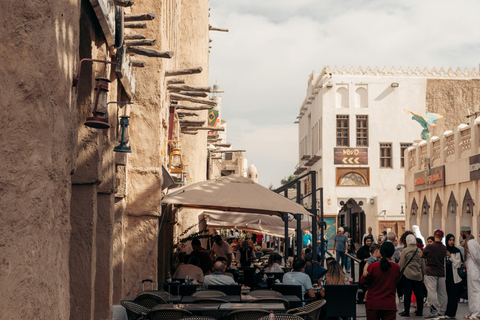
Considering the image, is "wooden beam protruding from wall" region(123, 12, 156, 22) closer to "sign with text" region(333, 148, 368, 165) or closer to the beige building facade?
the beige building facade

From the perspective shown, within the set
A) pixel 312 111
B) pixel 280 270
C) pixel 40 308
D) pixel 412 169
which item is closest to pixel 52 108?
pixel 40 308

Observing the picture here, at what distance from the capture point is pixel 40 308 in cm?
439

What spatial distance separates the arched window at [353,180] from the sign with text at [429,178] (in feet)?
36.8

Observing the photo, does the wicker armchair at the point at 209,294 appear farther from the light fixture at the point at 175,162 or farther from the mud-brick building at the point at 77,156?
the light fixture at the point at 175,162

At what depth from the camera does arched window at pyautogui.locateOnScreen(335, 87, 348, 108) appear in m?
49.5

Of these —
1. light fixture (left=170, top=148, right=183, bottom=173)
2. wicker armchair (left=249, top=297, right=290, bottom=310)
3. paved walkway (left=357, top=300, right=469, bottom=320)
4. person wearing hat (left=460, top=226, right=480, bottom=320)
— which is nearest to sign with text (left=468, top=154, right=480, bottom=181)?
paved walkway (left=357, top=300, right=469, bottom=320)

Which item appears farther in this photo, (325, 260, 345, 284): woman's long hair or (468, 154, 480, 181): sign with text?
(468, 154, 480, 181): sign with text

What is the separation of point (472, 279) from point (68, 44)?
9.58 m

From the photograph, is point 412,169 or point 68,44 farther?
point 412,169

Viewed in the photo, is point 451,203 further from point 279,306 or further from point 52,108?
point 52,108

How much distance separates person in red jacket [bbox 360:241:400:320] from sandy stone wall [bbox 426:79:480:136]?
4290cm

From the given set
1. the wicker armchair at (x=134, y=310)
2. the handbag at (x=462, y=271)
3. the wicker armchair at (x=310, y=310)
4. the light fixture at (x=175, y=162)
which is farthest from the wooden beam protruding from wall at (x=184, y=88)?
the wicker armchair at (x=134, y=310)

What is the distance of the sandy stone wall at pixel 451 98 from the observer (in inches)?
1967

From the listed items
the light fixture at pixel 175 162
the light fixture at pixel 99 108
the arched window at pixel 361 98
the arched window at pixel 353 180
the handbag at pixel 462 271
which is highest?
the arched window at pixel 361 98
